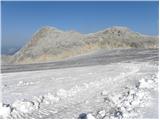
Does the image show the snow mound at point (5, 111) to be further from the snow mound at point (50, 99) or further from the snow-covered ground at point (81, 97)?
the snow mound at point (50, 99)

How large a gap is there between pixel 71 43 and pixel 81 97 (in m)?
28.0

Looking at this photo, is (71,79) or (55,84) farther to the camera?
(71,79)

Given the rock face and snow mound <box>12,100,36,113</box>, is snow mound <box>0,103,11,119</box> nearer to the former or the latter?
snow mound <box>12,100,36,113</box>

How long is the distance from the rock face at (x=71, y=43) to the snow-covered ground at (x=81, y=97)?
2107cm

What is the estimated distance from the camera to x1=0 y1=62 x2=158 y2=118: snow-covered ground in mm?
8938

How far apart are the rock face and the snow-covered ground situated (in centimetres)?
2107

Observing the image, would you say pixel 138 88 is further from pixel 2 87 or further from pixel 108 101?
pixel 2 87

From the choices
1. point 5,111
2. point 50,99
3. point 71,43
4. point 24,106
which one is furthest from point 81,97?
point 71,43

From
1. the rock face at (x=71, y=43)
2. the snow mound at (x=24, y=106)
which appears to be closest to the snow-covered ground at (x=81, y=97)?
the snow mound at (x=24, y=106)

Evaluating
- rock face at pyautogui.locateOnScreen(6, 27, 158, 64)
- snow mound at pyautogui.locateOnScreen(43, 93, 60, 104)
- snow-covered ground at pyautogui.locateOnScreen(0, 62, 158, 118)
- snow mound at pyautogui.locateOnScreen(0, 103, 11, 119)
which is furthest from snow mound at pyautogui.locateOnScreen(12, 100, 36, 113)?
rock face at pyautogui.locateOnScreen(6, 27, 158, 64)

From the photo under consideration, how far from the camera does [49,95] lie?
10.8 m

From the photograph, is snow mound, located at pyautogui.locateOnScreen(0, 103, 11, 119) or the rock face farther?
the rock face

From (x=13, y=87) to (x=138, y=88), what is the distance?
4616mm

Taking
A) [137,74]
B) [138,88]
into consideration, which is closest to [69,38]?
[137,74]
